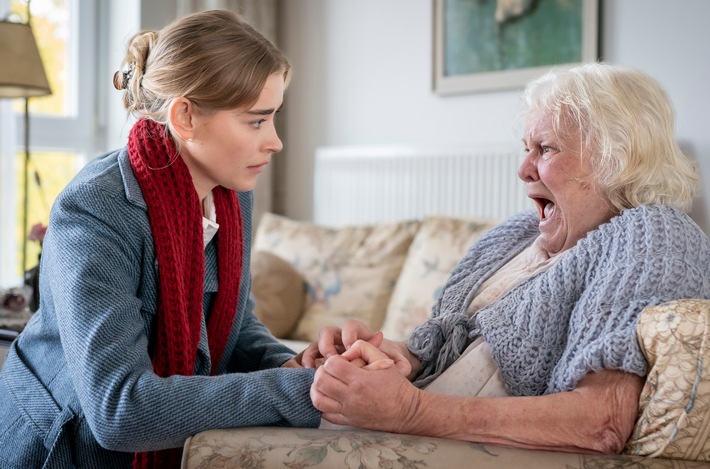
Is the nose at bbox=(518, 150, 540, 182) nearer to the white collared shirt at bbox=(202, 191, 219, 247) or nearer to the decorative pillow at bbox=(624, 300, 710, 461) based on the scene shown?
the decorative pillow at bbox=(624, 300, 710, 461)

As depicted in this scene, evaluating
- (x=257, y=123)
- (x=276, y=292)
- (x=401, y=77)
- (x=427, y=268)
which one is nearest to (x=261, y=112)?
(x=257, y=123)

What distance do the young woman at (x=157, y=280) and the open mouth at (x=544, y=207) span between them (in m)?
0.50

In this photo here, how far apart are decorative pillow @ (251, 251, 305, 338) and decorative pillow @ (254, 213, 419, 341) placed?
3 centimetres

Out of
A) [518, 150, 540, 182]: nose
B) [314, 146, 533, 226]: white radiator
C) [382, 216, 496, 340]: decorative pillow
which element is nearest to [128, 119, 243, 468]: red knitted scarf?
[518, 150, 540, 182]: nose

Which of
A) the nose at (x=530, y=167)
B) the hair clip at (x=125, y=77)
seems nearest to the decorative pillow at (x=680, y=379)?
the nose at (x=530, y=167)

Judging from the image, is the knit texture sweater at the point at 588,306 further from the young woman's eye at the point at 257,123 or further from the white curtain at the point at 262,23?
the white curtain at the point at 262,23

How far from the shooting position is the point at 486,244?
1.72 m

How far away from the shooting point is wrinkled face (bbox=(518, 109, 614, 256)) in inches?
57.1

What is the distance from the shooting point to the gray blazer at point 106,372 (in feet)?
3.96

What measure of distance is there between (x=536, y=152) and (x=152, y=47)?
702 mm

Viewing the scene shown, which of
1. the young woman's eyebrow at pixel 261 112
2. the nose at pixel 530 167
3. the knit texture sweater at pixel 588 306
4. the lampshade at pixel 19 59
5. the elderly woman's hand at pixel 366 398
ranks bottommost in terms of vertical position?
the elderly woman's hand at pixel 366 398

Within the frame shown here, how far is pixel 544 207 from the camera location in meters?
1.55

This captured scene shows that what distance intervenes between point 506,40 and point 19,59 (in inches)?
75.3

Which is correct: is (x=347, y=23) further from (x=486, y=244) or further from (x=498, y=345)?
(x=498, y=345)
